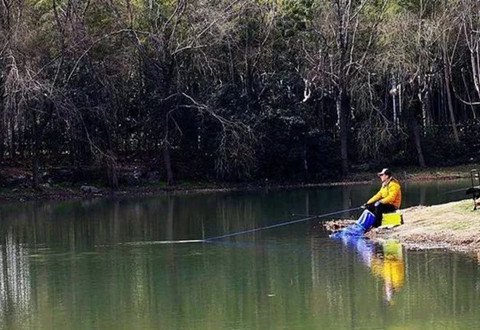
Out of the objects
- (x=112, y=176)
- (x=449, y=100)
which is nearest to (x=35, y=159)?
(x=112, y=176)

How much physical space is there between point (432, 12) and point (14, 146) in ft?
66.9

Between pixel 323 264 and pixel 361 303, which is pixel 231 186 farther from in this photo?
pixel 361 303

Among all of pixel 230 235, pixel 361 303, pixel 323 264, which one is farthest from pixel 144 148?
pixel 361 303

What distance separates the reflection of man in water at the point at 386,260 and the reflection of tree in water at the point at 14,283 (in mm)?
5054

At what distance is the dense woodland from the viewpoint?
39281 millimetres

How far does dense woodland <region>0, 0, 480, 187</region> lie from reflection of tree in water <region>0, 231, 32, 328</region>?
56.9ft

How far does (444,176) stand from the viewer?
42938mm

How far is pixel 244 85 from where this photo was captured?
44156 millimetres

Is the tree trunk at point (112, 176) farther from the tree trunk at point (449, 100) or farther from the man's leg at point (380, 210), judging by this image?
the man's leg at point (380, 210)

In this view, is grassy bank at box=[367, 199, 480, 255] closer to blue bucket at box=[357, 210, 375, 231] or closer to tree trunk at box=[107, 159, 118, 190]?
blue bucket at box=[357, 210, 375, 231]

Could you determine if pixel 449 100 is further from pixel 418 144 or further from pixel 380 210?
pixel 380 210

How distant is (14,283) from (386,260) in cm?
630

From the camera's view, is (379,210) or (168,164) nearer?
(379,210)

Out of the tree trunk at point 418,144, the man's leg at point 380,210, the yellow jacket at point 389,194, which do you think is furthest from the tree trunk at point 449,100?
the man's leg at point 380,210
